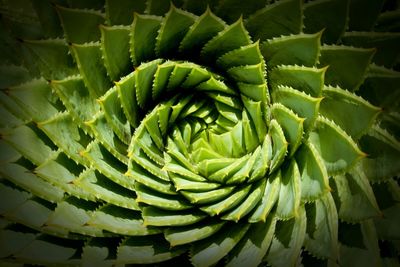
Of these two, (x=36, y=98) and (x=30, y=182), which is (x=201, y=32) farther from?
(x=30, y=182)

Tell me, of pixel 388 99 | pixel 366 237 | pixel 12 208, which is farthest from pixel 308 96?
pixel 12 208

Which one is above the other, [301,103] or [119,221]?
[301,103]

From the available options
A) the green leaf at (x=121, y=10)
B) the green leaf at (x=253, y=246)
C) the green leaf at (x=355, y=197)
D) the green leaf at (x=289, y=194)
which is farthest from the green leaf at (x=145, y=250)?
the green leaf at (x=121, y=10)

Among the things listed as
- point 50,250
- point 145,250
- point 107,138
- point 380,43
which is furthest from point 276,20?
point 50,250

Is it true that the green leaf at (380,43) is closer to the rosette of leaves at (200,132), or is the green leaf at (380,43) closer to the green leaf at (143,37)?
the rosette of leaves at (200,132)

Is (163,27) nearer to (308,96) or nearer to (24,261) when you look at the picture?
(308,96)

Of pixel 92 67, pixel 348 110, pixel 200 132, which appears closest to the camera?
pixel 348 110
